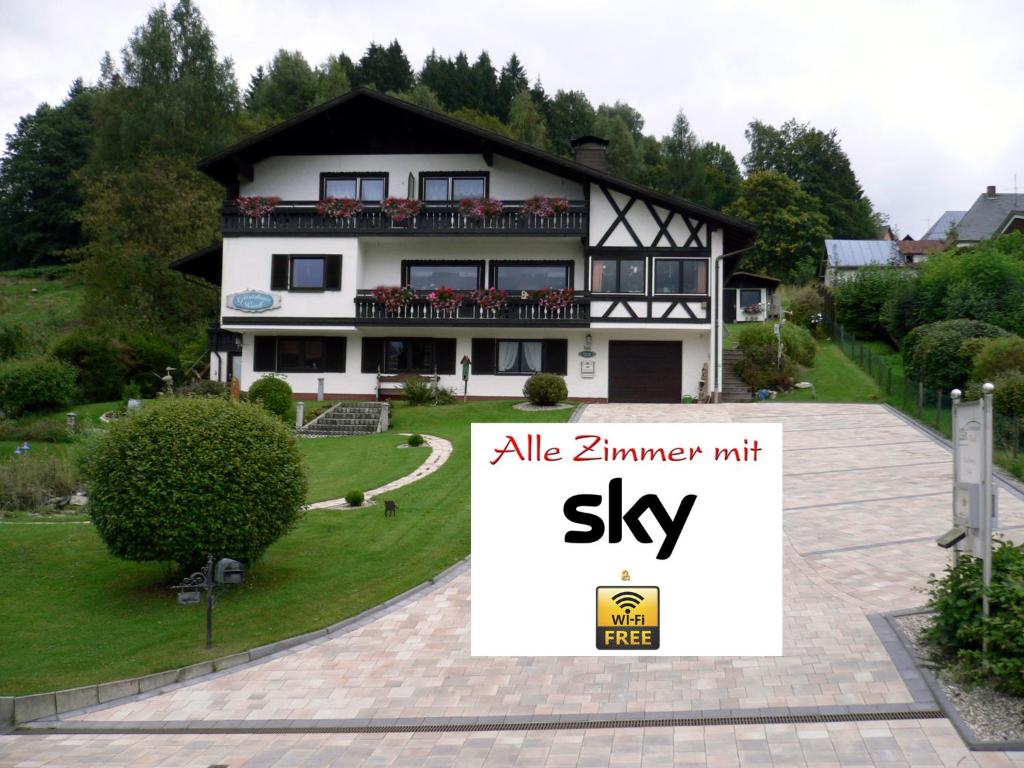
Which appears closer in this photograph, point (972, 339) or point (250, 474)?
point (250, 474)

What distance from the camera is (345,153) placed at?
102 feet

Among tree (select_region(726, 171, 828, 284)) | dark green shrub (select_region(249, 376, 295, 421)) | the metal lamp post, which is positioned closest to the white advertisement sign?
the metal lamp post

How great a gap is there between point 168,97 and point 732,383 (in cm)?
3372

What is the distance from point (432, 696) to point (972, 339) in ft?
65.9

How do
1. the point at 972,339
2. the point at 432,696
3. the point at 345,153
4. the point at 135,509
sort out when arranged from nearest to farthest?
1. the point at 432,696
2. the point at 135,509
3. the point at 972,339
4. the point at 345,153

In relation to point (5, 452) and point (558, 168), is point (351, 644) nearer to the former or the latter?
point (5, 452)

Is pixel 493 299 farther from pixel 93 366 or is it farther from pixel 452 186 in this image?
pixel 93 366

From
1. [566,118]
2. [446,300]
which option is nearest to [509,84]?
[566,118]

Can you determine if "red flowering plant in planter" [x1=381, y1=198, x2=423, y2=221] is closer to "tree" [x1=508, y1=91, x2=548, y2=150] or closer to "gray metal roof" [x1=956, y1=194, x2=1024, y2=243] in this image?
"tree" [x1=508, y1=91, x2=548, y2=150]

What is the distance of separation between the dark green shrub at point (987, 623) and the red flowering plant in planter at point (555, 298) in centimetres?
2079

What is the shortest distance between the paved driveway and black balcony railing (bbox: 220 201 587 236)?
61.5ft

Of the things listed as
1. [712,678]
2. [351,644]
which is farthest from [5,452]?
[712,678]

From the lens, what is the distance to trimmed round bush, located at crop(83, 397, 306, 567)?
1114cm

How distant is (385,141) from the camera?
3102 cm
